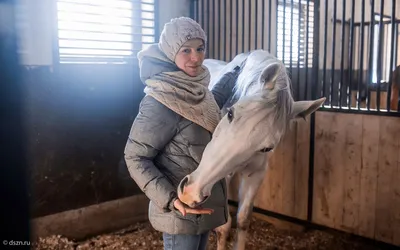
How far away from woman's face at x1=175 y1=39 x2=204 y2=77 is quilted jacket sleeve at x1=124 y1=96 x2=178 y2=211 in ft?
0.51

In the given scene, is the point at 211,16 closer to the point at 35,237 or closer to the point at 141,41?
the point at 141,41

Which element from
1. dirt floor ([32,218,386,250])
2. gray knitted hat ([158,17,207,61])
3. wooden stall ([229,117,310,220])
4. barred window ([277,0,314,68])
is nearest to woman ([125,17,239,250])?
→ gray knitted hat ([158,17,207,61])

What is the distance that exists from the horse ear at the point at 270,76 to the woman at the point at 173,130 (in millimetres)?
189

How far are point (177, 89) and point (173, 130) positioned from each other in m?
0.13

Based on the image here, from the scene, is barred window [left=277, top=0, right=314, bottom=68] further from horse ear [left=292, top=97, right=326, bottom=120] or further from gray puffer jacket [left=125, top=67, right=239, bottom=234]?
gray puffer jacket [left=125, top=67, right=239, bottom=234]

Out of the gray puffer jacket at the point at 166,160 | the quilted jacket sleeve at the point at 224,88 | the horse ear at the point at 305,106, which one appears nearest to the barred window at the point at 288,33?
the quilted jacket sleeve at the point at 224,88

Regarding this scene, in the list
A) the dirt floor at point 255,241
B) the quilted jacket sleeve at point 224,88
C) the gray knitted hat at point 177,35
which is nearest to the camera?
the gray knitted hat at point 177,35

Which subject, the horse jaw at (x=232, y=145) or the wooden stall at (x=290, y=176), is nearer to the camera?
the horse jaw at (x=232, y=145)

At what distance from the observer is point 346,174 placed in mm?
Answer: 2357

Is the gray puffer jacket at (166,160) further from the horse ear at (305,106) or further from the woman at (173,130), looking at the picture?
the horse ear at (305,106)

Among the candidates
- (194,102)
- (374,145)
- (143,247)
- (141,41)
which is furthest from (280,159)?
(194,102)

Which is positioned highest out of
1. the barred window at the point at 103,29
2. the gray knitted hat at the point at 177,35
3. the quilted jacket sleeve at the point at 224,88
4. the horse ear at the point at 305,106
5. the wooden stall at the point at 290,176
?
the barred window at the point at 103,29

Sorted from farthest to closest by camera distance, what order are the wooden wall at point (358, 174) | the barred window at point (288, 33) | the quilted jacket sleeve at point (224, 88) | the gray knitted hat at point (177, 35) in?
1. the barred window at point (288, 33)
2. the wooden wall at point (358, 174)
3. the quilted jacket sleeve at point (224, 88)
4. the gray knitted hat at point (177, 35)

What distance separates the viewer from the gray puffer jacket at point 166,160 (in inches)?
44.9
